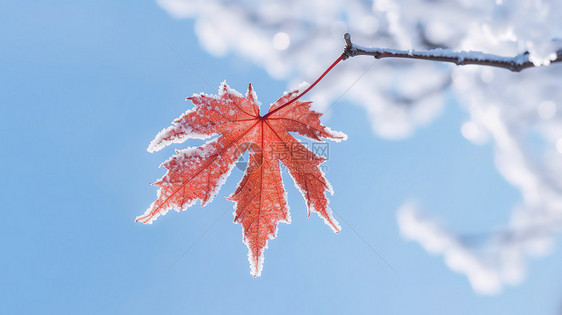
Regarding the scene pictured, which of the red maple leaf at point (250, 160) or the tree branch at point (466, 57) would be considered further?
the red maple leaf at point (250, 160)

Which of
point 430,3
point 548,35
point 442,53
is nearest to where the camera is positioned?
point 548,35

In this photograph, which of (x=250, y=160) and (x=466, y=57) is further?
(x=250, y=160)

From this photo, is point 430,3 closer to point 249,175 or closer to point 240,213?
point 249,175

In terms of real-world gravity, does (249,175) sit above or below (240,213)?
above

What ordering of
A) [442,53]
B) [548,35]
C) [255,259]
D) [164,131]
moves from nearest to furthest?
[548,35] < [442,53] < [164,131] < [255,259]

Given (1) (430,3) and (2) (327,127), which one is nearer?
(2) (327,127)

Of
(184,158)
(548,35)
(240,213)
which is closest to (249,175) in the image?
(240,213)

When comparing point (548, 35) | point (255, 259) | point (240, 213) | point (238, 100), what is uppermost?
point (238, 100)

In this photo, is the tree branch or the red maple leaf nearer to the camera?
the tree branch
